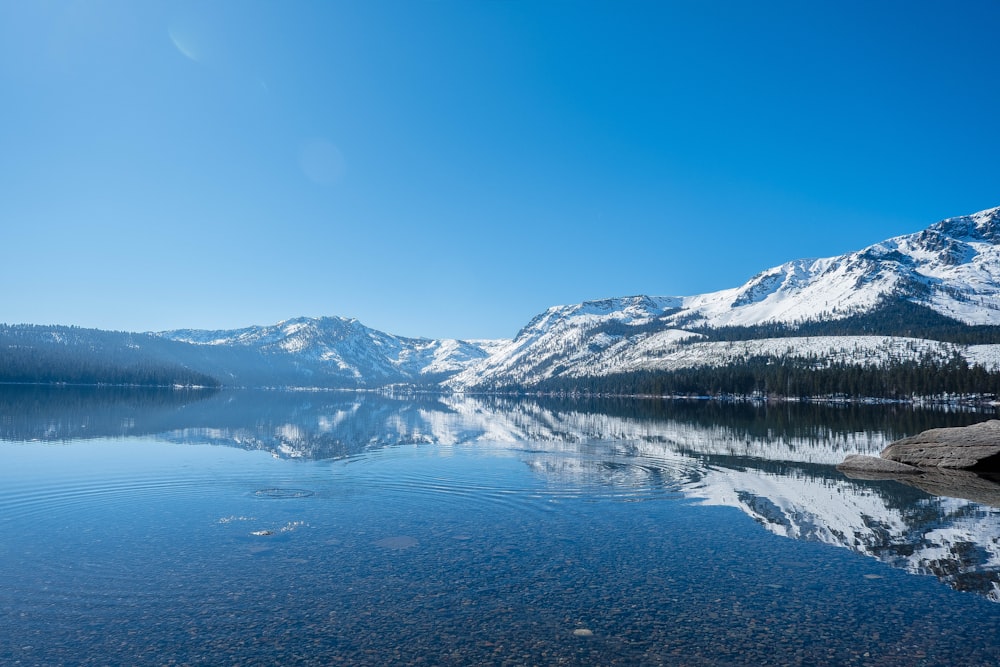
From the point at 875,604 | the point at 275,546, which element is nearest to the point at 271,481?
the point at 275,546

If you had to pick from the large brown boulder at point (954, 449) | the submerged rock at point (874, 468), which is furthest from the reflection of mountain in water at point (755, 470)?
the large brown boulder at point (954, 449)

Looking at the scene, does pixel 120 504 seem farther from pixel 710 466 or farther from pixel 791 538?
pixel 710 466

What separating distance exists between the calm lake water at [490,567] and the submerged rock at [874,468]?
382cm

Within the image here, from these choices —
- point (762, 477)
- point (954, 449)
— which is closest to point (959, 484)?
point (954, 449)

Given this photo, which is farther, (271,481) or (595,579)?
(271,481)

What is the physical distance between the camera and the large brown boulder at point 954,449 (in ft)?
147

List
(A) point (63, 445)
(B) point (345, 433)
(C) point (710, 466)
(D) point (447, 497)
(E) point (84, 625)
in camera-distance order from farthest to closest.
A: 1. (B) point (345, 433)
2. (A) point (63, 445)
3. (C) point (710, 466)
4. (D) point (447, 497)
5. (E) point (84, 625)

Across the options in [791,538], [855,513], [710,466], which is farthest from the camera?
[710,466]

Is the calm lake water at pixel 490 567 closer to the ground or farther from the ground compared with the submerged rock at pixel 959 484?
closer to the ground

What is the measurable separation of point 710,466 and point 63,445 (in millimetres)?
59899

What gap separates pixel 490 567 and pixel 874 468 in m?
38.3

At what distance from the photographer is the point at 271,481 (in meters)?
37.9

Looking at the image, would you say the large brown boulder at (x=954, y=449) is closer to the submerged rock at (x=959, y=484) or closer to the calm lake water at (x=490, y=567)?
the submerged rock at (x=959, y=484)

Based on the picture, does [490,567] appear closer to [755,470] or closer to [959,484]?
[755,470]
